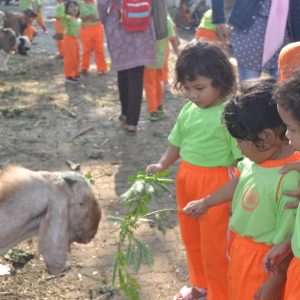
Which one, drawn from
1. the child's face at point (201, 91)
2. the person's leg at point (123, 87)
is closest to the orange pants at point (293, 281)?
the child's face at point (201, 91)

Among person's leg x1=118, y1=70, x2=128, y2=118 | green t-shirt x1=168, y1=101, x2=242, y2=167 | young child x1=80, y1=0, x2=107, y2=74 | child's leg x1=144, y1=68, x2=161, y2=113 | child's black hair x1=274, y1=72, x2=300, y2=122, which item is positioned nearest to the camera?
child's black hair x1=274, y1=72, x2=300, y2=122

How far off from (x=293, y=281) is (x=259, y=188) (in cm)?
45

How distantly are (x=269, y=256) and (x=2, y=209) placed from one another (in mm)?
1542

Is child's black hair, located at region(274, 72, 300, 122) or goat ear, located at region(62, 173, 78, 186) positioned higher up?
child's black hair, located at region(274, 72, 300, 122)

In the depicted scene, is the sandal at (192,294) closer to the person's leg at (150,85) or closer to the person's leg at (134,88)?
the person's leg at (134,88)

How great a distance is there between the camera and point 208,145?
3.40 meters

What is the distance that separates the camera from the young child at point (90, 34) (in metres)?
10.5

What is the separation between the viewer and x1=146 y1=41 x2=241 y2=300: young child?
3348mm

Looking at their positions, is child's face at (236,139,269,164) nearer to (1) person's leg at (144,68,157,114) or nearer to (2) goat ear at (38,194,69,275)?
(2) goat ear at (38,194,69,275)

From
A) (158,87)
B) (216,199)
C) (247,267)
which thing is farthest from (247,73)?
(158,87)

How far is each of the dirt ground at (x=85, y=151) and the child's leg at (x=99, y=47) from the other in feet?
0.67

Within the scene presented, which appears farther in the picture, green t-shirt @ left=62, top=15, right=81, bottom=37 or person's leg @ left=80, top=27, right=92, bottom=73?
person's leg @ left=80, top=27, right=92, bottom=73

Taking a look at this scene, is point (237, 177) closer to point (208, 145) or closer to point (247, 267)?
point (208, 145)

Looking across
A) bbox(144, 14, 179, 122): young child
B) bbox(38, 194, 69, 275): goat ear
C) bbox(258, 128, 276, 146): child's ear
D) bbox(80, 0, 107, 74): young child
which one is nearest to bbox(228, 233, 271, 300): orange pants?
bbox(258, 128, 276, 146): child's ear
